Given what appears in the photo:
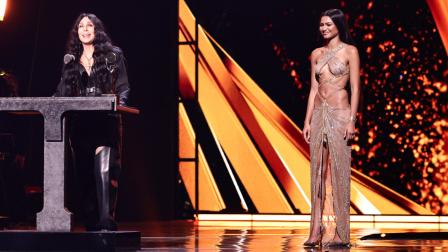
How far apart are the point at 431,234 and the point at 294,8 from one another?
3.13 metres

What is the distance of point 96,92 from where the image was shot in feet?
18.2

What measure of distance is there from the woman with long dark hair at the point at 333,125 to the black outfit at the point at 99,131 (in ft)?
3.84

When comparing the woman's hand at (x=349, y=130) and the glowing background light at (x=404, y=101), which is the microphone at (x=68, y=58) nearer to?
the woman's hand at (x=349, y=130)

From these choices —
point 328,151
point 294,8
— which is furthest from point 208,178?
point 328,151

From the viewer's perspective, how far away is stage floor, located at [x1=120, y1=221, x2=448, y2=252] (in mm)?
5882

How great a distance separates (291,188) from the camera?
962 cm

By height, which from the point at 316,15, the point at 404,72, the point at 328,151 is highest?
the point at 316,15

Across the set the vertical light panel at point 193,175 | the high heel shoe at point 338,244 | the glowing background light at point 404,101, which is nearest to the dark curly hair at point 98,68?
the high heel shoe at point 338,244

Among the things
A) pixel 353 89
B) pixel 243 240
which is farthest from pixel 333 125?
pixel 243 240

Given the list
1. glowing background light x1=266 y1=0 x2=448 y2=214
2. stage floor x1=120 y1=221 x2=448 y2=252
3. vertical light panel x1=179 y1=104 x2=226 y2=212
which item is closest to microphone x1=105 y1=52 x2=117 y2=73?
stage floor x1=120 y1=221 x2=448 y2=252

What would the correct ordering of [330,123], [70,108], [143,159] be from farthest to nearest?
[143,159]
[330,123]
[70,108]

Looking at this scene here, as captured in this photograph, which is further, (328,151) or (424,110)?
(424,110)

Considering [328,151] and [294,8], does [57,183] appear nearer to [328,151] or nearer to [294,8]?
[328,151]

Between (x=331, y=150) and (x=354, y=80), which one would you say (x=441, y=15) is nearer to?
(x=354, y=80)
